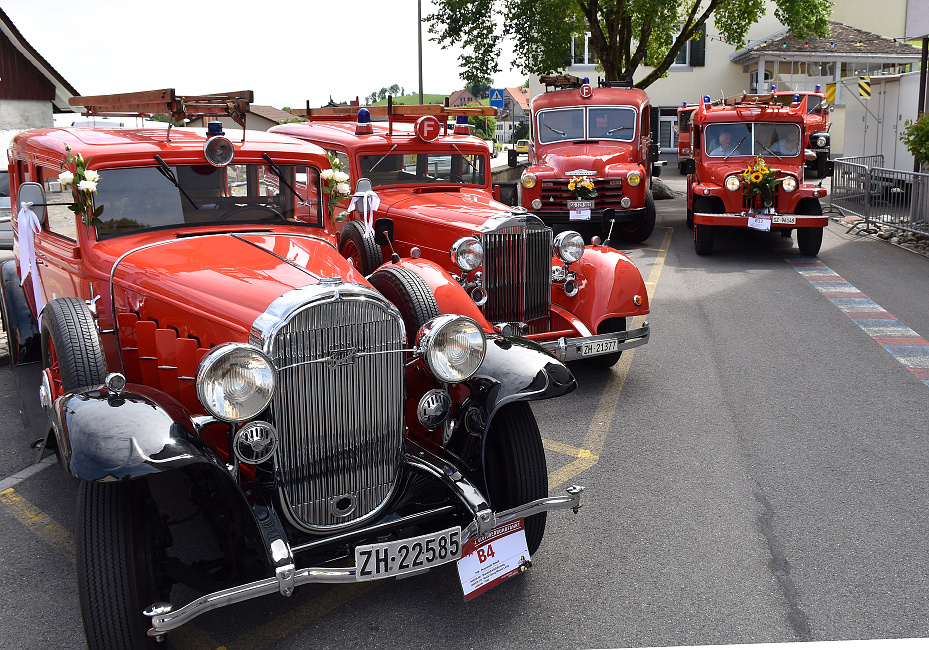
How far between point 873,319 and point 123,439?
8.20 metres

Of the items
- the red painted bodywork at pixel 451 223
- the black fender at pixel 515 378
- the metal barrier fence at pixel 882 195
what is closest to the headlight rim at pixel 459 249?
the red painted bodywork at pixel 451 223

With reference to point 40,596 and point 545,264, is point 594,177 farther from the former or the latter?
point 40,596

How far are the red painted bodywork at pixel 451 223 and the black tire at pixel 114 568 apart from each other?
106 inches

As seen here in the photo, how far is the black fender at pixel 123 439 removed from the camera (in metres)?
2.94

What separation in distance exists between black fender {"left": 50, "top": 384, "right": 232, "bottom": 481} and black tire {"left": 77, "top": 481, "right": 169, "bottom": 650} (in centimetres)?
18

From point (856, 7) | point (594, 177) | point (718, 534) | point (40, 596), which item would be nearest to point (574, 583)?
point (718, 534)

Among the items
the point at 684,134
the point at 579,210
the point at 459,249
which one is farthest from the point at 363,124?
the point at 684,134

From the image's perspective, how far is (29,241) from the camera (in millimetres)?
5352

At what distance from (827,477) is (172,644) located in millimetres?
3849

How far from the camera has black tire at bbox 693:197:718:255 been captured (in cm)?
1259

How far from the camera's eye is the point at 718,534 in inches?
169

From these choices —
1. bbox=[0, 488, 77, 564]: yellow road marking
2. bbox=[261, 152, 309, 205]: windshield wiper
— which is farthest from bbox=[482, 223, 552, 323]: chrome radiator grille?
bbox=[0, 488, 77, 564]: yellow road marking

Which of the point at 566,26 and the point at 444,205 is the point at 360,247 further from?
the point at 566,26

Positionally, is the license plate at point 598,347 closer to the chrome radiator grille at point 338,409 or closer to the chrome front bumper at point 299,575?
the chrome front bumper at point 299,575
